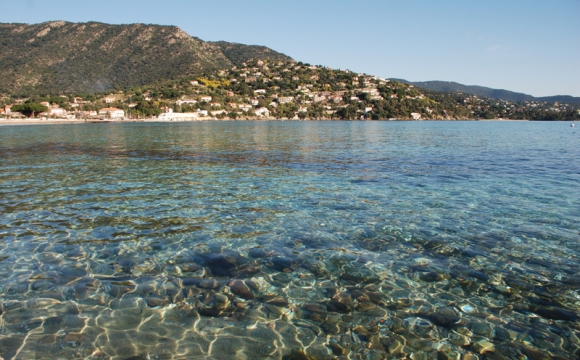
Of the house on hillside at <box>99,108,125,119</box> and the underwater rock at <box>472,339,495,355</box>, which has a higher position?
the house on hillside at <box>99,108,125,119</box>

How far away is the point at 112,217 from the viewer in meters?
8.86

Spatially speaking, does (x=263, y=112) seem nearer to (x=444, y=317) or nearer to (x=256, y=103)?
(x=256, y=103)

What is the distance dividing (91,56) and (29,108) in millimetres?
75224

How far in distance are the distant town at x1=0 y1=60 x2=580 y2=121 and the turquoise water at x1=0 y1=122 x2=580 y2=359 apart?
11588 centimetres

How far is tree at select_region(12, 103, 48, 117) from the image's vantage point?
99875 millimetres

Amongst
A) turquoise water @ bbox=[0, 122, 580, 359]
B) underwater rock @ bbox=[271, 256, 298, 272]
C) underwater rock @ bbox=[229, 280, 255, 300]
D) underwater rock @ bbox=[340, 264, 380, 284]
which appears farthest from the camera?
underwater rock @ bbox=[271, 256, 298, 272]

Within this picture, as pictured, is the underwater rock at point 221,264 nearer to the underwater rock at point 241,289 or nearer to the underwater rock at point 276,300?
the underwater rock at point 241,289

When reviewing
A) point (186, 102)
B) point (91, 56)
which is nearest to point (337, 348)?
point (186, 102)

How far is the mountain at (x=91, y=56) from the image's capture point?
144750mm

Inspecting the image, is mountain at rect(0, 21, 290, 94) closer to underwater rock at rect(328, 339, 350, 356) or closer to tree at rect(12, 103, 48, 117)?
tree at rect(12, 103, 48, 117)

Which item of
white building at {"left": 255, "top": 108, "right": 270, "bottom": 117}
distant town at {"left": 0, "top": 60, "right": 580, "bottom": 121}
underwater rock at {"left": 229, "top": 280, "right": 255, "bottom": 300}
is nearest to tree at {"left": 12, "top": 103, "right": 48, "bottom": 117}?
distant town at {"left": 0, "top": 60, "right": 580, "bottom": 121}

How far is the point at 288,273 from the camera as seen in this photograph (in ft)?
19.2

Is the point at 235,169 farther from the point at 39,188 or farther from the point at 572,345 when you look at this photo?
the point at 572,345

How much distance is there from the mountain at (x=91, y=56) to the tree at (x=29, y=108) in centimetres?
4055
